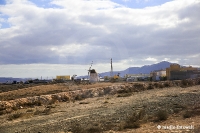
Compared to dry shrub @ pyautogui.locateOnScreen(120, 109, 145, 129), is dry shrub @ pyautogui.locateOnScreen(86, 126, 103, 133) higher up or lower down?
lower down

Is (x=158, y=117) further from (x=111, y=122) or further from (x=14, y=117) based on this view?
(x=14, y=117)

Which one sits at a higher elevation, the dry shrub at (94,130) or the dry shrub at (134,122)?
the dry shrub at (134,122)

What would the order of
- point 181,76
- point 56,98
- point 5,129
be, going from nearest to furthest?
point 5,129, point 56,98, point 181,76

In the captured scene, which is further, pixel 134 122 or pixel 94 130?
pixel 134 122

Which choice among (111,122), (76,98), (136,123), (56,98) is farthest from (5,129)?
(76,98)

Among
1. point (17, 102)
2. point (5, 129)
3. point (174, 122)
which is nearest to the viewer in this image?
point (174, 122)

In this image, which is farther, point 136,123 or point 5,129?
point 5,129

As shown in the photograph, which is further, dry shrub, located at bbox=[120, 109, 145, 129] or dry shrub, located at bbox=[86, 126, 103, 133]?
dry shrub, located at bbox=[120, 109, 145, 129]

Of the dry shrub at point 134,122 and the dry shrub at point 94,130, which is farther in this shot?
the dry shrub at point 134,122

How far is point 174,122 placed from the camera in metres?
14.1

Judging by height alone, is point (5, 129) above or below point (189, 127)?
below

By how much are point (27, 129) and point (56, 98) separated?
17323 millimetres

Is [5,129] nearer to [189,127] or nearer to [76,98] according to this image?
[189,127]

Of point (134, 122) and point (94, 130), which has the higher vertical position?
point (134, 122)
